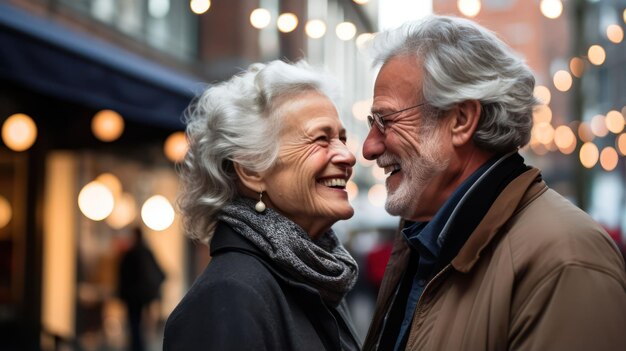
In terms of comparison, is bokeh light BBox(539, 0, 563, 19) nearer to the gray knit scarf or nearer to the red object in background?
the gray knit scarf

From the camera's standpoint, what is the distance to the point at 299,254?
2.83 meters

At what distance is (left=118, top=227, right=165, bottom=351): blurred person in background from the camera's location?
9.84 metres

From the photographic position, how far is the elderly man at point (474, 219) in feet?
6.63

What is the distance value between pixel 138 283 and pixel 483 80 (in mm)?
7981

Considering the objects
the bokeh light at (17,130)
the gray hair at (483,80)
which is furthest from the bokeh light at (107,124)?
the gray hair at (483,80)

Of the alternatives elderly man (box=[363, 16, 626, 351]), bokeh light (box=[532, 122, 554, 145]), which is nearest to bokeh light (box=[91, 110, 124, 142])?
elderly man (box=[363, 16, 626, 351])

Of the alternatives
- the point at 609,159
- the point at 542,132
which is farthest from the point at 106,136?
the point at 609,159

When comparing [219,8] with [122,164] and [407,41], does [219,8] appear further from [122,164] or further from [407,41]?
[407,41]

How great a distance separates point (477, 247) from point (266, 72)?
44.7 inches

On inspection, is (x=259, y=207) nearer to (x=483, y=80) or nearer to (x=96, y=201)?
(x=483, y=80)

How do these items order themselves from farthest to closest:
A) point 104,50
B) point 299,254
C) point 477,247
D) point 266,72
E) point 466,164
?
point 104,50 < point 266,72 < point 299,254 < point 466,164 < point 477,247

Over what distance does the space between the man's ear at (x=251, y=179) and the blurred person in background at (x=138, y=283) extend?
7142 mm

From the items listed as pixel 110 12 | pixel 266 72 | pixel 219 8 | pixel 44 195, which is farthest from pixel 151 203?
pixel 219 8

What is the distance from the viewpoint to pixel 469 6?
6.52 metres
